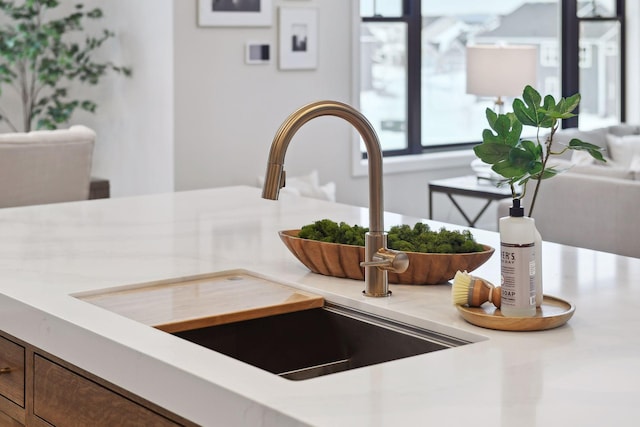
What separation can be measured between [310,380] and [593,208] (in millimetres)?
2939

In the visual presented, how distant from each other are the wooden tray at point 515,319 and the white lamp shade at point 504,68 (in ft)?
14.8

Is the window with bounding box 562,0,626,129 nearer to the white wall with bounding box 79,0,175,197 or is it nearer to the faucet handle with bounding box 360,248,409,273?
the white wall with bounding box 79,0,175,197

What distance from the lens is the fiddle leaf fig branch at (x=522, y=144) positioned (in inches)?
63.2

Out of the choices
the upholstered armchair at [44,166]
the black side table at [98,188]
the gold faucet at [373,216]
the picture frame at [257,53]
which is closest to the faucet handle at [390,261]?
the gold faucet at [373,216]

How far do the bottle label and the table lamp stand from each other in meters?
4.55

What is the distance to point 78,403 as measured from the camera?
167 centimetres

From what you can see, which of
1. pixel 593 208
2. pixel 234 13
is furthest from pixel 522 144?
pixel 234 13

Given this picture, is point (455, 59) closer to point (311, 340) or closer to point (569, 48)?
point (569, 48)

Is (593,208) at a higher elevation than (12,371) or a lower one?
higher

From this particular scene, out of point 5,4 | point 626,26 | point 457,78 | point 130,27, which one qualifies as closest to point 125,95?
point 130,27

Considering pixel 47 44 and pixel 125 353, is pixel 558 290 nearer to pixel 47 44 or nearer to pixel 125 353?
pixel 125 353

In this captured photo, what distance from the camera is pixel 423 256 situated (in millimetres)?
1907

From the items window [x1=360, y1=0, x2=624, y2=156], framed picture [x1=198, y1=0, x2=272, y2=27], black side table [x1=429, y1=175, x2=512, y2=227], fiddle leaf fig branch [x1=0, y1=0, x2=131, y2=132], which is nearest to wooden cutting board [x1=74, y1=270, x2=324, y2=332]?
black side table [x1=429, y1=175, x2=512, y2=227]

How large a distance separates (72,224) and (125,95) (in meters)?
3.81
